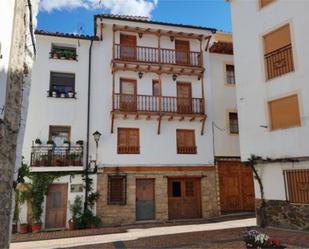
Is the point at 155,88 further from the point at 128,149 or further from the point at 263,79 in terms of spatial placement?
the point at 263,79

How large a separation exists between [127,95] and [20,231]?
328 inches

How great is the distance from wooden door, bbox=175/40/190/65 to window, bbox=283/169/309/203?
29.1ft

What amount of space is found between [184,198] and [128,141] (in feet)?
14.2

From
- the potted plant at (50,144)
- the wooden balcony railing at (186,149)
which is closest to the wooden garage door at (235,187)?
the wooden balcony railing at (186,149)

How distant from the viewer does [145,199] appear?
15.9 metres

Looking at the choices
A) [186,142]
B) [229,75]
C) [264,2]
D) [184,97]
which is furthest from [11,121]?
[229,75]

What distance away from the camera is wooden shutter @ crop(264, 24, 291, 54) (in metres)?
A: 11.9

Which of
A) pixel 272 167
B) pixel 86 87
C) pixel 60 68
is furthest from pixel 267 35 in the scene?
pixel 60 68

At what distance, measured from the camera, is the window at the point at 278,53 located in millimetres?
11781

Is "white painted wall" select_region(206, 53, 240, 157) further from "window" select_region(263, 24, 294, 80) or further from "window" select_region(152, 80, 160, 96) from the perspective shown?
"window" select_region(263, 24, 294, 80)

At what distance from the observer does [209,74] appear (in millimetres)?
18016

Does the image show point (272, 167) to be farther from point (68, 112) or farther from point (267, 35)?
point (68, 112)

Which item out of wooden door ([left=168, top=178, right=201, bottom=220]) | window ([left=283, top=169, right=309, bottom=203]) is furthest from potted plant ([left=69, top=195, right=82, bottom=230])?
window ([left=283, top=169, right=309, bottom=203])

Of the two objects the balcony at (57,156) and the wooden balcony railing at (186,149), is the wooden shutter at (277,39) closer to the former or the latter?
the wooden balcony railing at (186,149)
